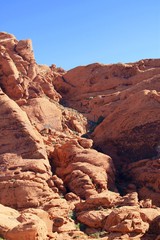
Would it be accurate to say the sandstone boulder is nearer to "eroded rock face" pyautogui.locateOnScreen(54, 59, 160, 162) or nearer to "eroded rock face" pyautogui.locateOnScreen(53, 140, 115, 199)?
"eroded rock face" pyautogui.locateOnScreen(53, 140, 115, 199)

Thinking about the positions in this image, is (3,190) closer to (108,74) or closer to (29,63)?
(29,63)

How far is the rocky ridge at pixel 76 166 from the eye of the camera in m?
22.8

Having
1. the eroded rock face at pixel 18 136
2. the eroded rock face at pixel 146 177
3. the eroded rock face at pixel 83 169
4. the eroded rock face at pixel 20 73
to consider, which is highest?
the eroded rock face at pixel 20 73

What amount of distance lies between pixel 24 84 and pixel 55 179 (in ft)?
Answer: 46.0

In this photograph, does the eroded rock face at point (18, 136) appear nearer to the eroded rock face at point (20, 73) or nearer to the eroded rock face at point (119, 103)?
the eroded rock face at point (20, 73)

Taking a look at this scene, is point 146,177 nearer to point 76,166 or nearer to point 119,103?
point 76,166

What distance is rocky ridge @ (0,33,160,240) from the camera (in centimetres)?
2278

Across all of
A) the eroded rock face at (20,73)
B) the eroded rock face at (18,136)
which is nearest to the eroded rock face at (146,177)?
the eroded rock face at (18,136)

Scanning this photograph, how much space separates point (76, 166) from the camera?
3016cm

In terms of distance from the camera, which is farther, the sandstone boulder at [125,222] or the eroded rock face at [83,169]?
the eroded rock face at [83,169]

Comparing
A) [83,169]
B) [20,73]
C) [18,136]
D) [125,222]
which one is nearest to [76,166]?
[83,169]

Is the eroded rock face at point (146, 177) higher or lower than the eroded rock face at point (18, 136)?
lower

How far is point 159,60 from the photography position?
5662 centimetres

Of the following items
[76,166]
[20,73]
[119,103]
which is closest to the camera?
[76,166]
